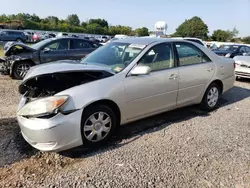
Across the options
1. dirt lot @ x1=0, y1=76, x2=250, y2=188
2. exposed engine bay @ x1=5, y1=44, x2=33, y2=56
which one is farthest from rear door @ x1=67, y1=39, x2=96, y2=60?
dirt lot @ x1=0, y1=76, x2=250, y2=188

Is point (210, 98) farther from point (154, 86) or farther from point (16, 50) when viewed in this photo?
point (16, 50)

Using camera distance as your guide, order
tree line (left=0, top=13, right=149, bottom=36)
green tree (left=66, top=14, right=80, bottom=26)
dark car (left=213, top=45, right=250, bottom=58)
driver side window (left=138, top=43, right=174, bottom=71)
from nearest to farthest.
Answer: driver side window (left=138, top=43, right=174, bottom=71)
dark car (left=213, top=45, right=250, bottom=58)
tree line (left=0, top=13, right=149, bottom=36)
green tree (left=66, top=14, right=80, bottom=26)

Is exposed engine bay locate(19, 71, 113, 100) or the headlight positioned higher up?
exposed engine bay locate(19, 71, 113, 100)

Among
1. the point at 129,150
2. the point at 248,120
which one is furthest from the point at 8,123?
the point at 248,120

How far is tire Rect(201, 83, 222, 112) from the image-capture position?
5.39m

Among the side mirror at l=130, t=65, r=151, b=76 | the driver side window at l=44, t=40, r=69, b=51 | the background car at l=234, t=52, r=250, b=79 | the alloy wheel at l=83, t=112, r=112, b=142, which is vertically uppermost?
the driver side window at l=44, t=40, r=69, b=51

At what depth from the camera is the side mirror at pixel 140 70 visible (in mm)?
3934

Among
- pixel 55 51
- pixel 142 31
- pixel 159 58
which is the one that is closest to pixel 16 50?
pixel 55 51

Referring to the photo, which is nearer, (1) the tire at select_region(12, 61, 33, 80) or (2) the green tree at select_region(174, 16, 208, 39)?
(1) the tire at select_region(12, 61, 33, 80)

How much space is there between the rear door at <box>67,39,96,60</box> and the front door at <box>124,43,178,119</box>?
5426 millimetres

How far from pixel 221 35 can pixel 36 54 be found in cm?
7195

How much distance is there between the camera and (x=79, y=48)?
384 inches

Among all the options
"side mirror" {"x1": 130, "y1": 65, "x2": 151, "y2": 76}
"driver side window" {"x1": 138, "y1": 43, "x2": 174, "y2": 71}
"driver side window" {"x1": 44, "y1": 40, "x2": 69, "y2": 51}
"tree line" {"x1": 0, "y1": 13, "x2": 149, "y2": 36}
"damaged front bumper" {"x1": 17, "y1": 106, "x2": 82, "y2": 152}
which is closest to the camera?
"damaged front bumper" {"x1": 17, "y1": 106, "x2": 82, "y2": 152}

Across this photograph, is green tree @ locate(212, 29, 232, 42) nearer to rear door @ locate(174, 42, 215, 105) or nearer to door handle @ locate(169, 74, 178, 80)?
rear door @ locate(174, 42, 215, 105)
